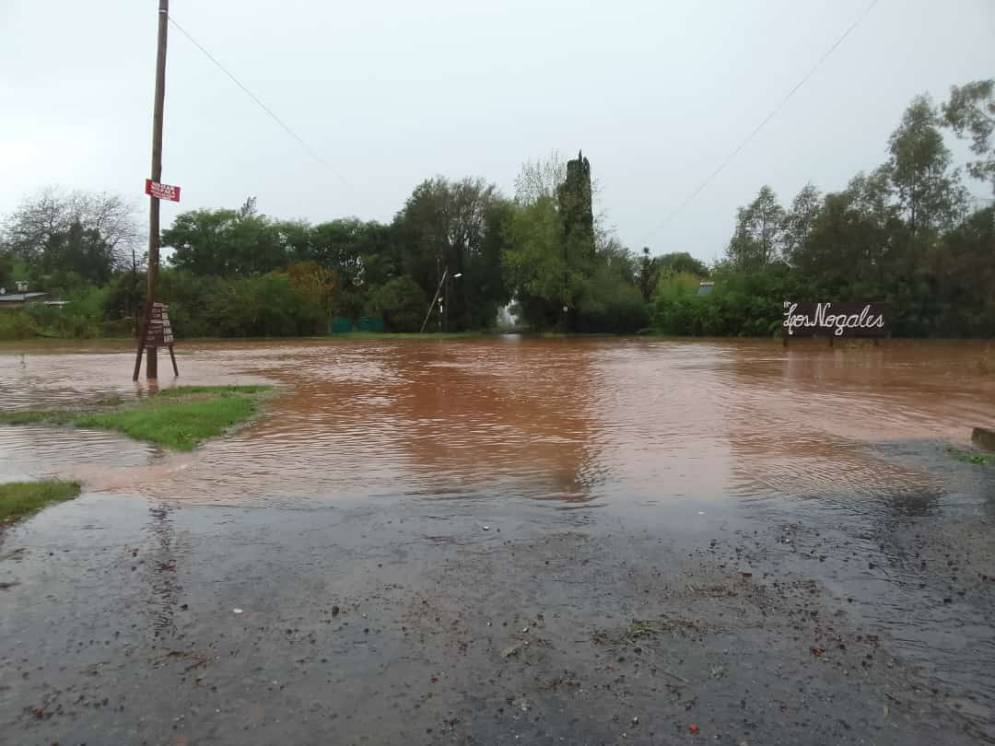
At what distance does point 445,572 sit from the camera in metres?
4.46

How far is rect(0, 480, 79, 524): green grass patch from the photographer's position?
561 cm

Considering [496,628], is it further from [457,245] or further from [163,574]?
[457,245]

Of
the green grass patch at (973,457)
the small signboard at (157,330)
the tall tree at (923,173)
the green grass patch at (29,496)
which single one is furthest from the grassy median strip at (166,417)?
the tall tree at (923,173)

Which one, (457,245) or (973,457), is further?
(457,245)

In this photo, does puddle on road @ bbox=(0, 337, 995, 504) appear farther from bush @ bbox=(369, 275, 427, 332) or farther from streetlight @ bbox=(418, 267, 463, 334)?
bush @ bbox=(369, 275, 427, 332)

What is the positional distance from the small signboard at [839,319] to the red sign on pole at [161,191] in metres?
25.6

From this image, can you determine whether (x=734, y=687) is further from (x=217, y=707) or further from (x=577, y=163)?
(x=577, y=163)

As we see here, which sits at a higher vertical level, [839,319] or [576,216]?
[576,216]

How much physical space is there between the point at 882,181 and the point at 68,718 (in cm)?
4720

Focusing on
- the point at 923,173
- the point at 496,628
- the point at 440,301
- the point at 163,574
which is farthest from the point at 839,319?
the point at 440,301

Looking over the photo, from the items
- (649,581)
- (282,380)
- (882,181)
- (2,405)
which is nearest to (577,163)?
(882,181)

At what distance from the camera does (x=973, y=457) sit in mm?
7926

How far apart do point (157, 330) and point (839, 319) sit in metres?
26.7

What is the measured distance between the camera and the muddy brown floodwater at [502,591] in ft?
9.59
